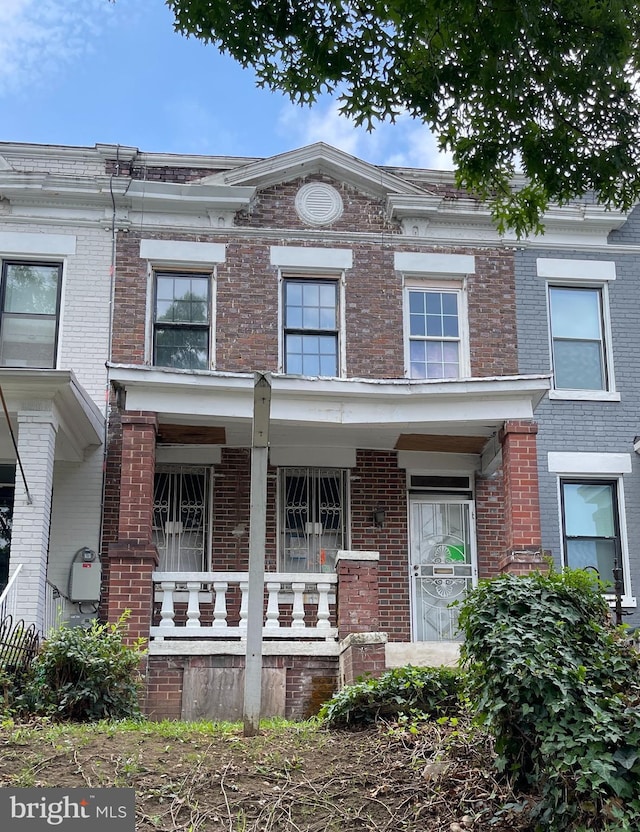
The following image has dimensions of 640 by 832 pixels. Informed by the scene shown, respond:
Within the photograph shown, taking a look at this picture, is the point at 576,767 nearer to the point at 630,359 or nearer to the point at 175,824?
the point at 175,824

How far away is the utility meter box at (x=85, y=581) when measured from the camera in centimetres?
1353

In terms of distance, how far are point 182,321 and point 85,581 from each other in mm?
3824

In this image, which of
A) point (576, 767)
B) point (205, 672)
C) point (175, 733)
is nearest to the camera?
point (576, 767)

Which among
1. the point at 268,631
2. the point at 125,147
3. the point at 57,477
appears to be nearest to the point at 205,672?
the point at 268,631

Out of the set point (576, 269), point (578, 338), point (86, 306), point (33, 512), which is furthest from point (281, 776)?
point (576, 269)

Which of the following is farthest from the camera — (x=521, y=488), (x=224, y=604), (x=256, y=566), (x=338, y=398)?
(x=338, y=398)

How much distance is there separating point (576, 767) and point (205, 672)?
6.02 meters

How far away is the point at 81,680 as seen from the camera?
30.6ft

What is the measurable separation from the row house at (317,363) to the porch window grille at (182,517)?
1.1 inches

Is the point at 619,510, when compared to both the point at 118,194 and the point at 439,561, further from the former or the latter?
the point at 118,194

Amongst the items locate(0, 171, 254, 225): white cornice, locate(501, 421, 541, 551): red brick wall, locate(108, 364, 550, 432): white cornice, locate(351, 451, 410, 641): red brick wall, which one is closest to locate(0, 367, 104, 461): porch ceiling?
locate(108, 364, 550, 432): white cornice

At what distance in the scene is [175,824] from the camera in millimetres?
6070

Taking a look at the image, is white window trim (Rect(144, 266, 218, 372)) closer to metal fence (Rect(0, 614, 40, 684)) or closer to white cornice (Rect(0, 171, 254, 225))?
white cornice (Rect(0, 171, 254, 225))

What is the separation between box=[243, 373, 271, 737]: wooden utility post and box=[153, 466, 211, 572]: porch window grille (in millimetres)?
6312
